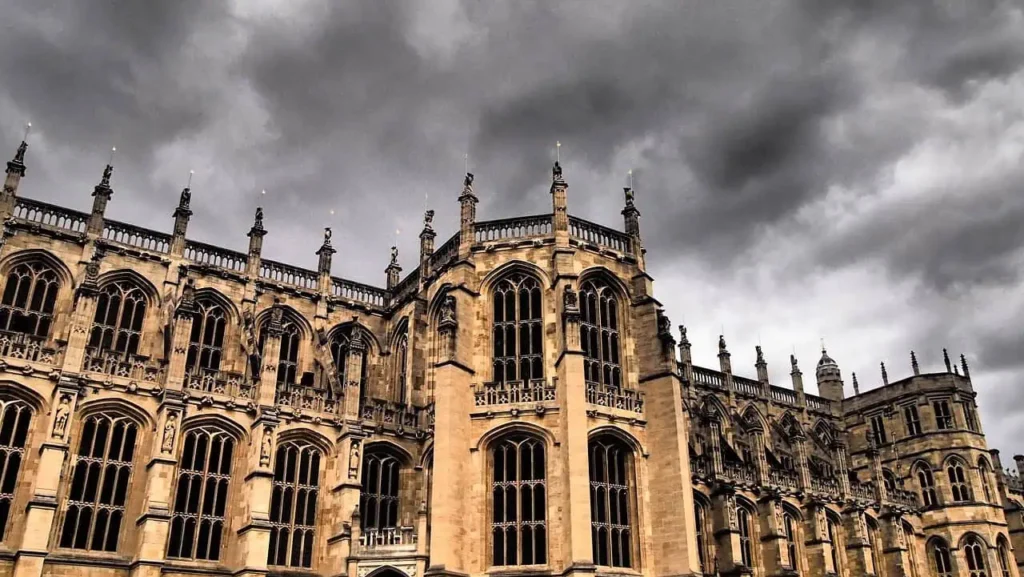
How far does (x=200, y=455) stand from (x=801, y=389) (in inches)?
1584

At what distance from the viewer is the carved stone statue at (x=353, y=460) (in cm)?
3428

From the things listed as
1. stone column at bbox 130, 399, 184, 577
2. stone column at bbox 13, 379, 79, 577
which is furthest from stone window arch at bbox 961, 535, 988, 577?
stone column at bbox 13, 379, 79, 577

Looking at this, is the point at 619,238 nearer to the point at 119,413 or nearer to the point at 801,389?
the point at 119,413

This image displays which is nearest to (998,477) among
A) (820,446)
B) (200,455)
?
(820,446)

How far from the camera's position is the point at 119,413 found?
106 ft

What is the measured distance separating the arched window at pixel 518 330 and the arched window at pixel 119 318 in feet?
50.1

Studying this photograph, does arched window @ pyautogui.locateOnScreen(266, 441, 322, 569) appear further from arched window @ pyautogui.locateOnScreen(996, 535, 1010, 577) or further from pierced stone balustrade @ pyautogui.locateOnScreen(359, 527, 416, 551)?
Answer: arched window @ pyautogui.locateOnScreen(996, 535, 1010, 577)

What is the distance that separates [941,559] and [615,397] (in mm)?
30700

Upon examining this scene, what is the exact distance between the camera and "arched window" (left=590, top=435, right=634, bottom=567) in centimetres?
3172

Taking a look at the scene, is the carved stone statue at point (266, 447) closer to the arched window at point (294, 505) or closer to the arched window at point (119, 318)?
the arched window at point (294, 505)

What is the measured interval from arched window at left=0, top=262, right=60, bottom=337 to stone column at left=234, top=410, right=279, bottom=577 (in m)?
9.62

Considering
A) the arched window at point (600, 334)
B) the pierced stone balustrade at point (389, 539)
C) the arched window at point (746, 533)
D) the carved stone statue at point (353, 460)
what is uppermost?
the arched window at point (600, 334)

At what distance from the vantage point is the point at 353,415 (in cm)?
3559

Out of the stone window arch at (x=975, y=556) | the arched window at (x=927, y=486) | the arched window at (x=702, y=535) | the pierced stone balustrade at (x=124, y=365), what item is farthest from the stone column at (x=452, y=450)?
A: the stone window arch at (x=975, y=556)
